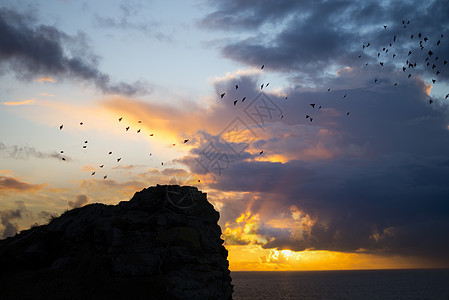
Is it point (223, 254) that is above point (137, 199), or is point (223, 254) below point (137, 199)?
below

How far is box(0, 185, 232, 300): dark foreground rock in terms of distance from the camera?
3262 centimetres

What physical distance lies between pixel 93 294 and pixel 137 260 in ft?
16.9

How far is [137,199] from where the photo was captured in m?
42.8

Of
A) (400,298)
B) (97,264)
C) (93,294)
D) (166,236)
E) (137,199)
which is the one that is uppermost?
(137,199)

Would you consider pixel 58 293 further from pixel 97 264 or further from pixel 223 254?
pixel 223 254

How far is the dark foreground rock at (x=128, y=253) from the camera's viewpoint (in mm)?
32625

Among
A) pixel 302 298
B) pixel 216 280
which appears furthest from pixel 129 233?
pixel 302 298

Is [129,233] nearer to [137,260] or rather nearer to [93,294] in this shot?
[137,260]

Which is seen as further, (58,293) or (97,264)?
(97,264)

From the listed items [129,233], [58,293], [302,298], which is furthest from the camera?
[302,298]

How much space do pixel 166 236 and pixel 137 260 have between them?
167 inches

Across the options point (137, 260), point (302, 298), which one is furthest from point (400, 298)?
point (137, 260)

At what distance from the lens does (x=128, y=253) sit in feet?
117

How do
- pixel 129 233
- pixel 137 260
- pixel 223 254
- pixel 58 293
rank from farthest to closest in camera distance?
1. pixel 223 254
2. pixel 129 233
3. pixel 137 260
4. pixel 58 293
